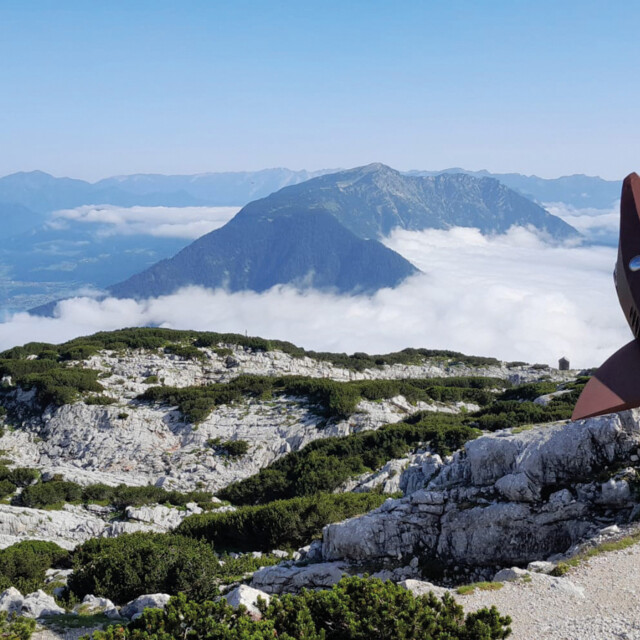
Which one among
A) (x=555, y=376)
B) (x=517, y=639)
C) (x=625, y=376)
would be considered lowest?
(x=555, y=376)

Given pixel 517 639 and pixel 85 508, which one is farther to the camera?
pixel 85 508

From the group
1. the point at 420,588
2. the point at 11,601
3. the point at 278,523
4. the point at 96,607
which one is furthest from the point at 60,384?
the point at 420,588

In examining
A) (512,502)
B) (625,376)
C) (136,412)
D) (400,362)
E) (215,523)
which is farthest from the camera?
(400,362)

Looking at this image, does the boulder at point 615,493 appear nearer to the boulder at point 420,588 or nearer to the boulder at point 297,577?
the boulder at point 420,588

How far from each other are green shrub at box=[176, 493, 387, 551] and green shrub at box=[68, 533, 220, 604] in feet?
14.9

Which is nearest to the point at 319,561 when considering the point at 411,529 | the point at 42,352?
the point at 411,529

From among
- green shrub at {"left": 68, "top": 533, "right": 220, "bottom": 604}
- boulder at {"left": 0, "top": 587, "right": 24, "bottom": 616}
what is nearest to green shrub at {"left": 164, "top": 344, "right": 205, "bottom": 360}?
green shrub at {"left": 68, "top": 533, "right": 220, "bottom": 604}

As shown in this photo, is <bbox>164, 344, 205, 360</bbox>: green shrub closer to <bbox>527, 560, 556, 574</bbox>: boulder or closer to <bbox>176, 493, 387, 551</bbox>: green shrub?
<bbox>176, 493, 387, 551</bbox>: green shrub

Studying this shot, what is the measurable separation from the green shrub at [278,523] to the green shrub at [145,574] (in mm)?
4538

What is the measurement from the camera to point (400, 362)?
7719 centimetres

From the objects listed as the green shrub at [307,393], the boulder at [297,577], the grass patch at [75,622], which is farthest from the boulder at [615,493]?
the green shrub at [307,393]

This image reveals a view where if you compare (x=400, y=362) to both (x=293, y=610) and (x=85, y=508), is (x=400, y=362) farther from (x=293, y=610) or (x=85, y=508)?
(x=293, y=610)

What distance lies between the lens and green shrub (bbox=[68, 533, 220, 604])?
22.8 metres

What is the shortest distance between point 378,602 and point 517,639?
330 cm
